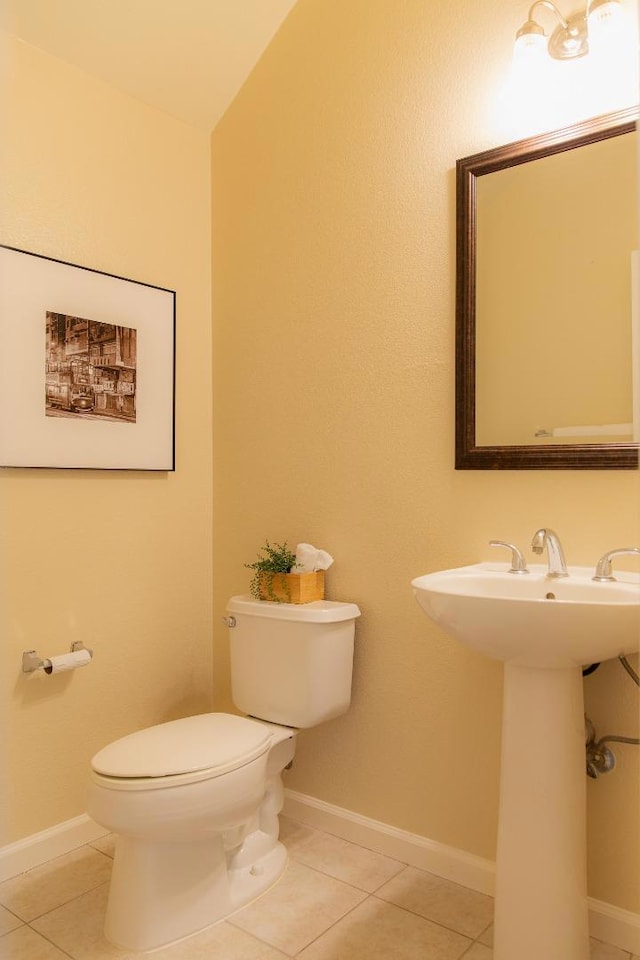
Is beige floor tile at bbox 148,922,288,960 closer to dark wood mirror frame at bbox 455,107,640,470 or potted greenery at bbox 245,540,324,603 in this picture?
potted greenery at bbox 245,540,324,603

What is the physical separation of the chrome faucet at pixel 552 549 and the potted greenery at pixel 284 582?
74cm

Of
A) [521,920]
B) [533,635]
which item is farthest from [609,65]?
[521,920]

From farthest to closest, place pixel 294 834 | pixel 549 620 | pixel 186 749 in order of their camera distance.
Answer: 1. pixel 294 834
2. pixel 186 749
3. pixel 549 620

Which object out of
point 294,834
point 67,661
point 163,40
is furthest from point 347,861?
point 163,40

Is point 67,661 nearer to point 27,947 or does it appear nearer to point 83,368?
point 27,947

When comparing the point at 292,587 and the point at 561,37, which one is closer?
the point at 561,37

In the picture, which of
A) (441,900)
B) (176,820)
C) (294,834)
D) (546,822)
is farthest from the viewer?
(294,834)

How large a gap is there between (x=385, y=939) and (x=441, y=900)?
22 cm

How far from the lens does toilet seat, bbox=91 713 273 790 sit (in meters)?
1.64

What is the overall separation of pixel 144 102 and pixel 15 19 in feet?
1.49

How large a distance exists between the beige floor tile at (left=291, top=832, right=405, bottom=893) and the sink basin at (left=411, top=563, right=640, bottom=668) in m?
0.89

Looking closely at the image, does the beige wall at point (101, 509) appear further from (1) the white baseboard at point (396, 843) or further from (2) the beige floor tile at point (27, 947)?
(1) the white baseboard at point (396, 843)

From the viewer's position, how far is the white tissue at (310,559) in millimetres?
2176

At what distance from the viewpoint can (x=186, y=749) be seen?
175 centimetres
